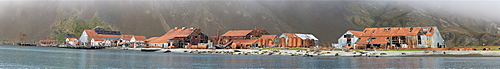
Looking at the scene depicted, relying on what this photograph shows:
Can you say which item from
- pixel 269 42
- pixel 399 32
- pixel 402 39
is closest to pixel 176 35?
pixel 269 42

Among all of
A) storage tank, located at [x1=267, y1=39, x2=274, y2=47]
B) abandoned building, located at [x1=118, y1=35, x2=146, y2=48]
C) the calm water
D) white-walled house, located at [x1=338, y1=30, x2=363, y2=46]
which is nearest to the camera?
the calm water

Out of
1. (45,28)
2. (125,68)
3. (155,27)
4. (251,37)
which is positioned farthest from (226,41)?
(45,28)

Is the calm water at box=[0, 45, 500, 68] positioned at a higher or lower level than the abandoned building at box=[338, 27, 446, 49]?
lower

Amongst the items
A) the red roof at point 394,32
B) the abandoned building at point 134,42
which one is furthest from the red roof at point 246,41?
the red roof at point 394,32

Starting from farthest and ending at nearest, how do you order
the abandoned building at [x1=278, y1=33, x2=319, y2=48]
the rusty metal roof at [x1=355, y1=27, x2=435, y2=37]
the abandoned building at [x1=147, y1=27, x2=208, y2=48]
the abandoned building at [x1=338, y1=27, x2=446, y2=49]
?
the abandoned building at [x1=147, y1=27, x2=208, y2=48]
the abandoned building at [x1=278, y1=33, x2=319, y2=48]
the rusty metal roof at [x1=355, y1=27, x2=435, y2=37]
the abandoned building at [x1=338, y1=27, x2=446, y2=49]

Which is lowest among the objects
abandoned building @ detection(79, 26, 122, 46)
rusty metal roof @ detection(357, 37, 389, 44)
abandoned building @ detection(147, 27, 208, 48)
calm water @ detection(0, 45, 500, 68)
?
calm water @ detection(0, 45, 500, 68)

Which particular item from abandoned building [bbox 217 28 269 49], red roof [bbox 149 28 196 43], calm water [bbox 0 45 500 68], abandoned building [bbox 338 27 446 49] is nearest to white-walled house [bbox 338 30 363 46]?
abandoned building [bbox 338 27 446 49]

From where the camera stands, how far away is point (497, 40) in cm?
13875

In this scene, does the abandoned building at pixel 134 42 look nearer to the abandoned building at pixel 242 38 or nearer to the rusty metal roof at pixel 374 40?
the abandoned building at pixel 242 38

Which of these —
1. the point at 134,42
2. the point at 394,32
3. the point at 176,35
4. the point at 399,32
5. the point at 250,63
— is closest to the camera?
the point at 250,63

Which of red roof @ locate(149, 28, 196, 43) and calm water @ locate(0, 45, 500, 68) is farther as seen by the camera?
red roof @ locate(149, 28, 196, 43)

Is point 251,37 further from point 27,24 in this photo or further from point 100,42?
point 27,24

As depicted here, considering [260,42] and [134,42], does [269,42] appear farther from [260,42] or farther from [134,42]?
[134,42]

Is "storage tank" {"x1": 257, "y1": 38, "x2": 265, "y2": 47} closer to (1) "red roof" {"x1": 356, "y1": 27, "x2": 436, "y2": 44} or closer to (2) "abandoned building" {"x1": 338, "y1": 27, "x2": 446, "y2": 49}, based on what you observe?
(1) "red roof" {"x1": 356, "y1": 27, "x2": 436, "y2": 44}
